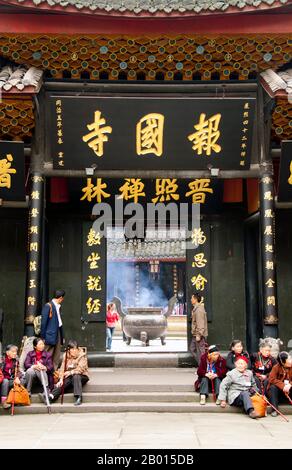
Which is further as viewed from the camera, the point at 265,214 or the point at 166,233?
the point at 166,233

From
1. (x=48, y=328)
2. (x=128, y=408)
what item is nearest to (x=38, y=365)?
(x=48, y=328)

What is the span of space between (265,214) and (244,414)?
10.7ft

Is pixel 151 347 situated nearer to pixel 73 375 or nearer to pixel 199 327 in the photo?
pixel 199 327

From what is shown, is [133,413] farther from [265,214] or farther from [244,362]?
[265,214]

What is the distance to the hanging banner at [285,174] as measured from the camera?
8883mm

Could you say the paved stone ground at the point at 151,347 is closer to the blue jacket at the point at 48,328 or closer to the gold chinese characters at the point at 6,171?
the blue jacket at the point at 48,328

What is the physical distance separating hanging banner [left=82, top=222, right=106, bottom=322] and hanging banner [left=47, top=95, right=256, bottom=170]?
7.21 ft

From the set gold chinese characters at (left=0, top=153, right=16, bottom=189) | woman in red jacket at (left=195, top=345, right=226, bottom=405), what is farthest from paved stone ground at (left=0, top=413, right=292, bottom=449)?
gold chinese characters at (left=0, top=153, right=16, bottom=189)

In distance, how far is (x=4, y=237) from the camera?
35.0ft

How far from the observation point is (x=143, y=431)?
6238 mm

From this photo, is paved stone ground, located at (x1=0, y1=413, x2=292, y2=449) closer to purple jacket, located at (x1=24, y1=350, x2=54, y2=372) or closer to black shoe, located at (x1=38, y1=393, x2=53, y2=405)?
black shoe, located at (x1=38, y1=393, x2=53, y2=405)

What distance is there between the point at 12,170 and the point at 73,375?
345 centimetres
